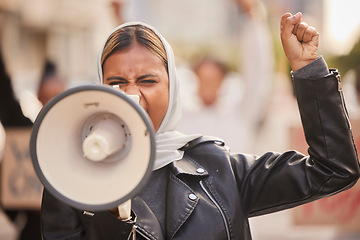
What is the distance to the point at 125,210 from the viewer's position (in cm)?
174

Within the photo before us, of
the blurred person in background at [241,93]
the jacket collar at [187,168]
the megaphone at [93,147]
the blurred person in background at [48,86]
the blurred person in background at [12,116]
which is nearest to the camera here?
the megaphone at [93,147]

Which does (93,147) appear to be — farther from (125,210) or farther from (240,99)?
(240,99)

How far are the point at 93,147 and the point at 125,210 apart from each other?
22 cm

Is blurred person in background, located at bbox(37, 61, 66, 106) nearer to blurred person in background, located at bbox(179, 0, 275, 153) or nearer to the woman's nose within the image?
blurred person in background, located at bbox(179, 0, 275, 153)

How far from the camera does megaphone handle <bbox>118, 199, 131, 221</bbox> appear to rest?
1.72 m

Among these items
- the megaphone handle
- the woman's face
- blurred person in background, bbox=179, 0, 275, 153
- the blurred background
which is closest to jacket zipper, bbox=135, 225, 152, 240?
the megaphone handle

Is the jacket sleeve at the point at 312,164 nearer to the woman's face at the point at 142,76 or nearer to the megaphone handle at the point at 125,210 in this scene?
the woman's face at the point at 142,76

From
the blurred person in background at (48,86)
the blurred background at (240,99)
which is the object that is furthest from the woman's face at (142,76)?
the blurred person in background at (48,86)

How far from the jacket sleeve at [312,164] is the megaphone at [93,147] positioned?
54cm

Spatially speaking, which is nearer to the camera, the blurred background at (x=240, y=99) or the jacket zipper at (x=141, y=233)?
the jacket zipper at (x=141, y=233)

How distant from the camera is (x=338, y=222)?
218 inches

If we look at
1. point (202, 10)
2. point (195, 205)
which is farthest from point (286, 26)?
point (202, 10)

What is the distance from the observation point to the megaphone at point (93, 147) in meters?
1.63

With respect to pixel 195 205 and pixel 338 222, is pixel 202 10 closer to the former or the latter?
pixel 338 222
